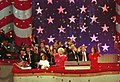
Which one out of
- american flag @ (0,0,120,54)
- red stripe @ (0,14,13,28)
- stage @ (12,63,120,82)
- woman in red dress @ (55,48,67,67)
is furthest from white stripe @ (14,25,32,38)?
stage @ (12,63,120,82)

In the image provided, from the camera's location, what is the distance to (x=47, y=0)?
11.5 meters

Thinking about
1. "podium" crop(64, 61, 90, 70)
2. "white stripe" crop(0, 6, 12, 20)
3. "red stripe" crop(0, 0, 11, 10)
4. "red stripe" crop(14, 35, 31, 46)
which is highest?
"red stripe" crop(0, 0, 11, 10)

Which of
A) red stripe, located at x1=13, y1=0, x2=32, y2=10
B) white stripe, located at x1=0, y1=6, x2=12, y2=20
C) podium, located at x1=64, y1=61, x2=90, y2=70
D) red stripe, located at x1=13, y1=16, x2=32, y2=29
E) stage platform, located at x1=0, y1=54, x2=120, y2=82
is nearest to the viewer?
stage platform, located at x1=0, y1=54, x2=120, y2=82

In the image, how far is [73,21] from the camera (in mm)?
11469

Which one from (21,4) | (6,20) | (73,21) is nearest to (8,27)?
(6,20)

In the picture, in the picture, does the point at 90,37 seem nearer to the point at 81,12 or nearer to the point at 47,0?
the point at 81,12

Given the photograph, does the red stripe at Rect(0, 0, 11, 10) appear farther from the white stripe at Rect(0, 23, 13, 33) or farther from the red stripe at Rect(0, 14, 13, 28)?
the white stripe at Rect(0, 23, 13, 33)

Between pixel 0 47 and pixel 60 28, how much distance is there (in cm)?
262

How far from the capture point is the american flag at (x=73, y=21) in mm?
11367

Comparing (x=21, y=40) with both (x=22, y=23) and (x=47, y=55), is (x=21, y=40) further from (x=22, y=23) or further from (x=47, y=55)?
(x=47, y=55)

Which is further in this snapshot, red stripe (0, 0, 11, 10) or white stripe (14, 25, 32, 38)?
red stripe (0, 0, 11, 10)

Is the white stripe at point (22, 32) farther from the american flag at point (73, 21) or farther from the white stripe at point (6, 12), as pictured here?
the white stripe at point (6, 12)

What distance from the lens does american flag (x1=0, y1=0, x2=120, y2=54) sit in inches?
448

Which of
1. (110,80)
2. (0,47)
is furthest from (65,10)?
A: (110,80)
